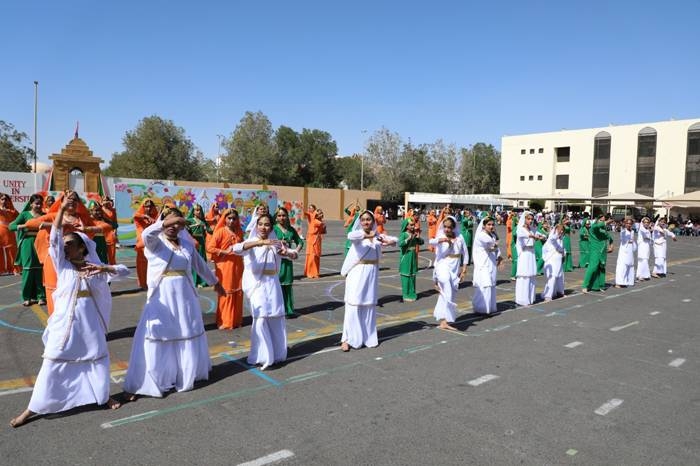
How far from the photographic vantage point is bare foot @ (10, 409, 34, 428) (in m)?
4.07

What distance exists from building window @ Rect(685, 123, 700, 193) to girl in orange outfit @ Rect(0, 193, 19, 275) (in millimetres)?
63007

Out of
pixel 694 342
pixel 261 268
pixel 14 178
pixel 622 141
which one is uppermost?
pixel 622 141

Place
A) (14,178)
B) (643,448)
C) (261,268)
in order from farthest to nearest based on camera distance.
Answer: (14,178) → (261,268) → (643,448)

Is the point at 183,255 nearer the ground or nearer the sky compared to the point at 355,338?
nearer the sky

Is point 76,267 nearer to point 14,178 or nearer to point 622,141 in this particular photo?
point 14,178

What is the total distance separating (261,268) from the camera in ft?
19.1

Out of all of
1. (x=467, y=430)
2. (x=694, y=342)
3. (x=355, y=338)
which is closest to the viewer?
(x=467, y=430)

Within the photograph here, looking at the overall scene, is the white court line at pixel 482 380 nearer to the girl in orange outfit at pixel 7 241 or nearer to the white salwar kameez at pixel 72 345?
the white salwar kameez at pixel 72 345

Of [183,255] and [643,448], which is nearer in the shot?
[643,448]

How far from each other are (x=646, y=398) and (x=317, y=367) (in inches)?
143

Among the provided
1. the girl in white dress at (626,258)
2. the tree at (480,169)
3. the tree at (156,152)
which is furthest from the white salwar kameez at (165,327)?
the tree at (480,169)

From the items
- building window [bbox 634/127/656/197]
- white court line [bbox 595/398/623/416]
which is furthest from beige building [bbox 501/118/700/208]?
white court line [bbox 595/398/623/416]

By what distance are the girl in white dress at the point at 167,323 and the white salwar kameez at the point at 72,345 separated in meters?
0.36

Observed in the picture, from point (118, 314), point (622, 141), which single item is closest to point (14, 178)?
point (118, 314)
